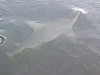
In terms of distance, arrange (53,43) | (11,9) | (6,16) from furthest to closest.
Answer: (11,9), (6,16), (53,43)

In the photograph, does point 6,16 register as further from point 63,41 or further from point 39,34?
point 63,41

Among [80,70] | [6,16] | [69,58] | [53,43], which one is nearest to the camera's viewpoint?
[80,70]

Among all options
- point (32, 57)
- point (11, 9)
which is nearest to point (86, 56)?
point (32, 57)

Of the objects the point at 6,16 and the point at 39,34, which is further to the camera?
the point at 6,16

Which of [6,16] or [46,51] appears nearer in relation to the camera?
[46,51]

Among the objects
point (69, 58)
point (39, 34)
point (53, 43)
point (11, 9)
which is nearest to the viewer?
point (69, 58)

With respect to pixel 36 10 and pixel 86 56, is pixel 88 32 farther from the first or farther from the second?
pixel 36 10

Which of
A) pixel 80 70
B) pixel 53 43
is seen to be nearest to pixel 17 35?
pixel 53 43

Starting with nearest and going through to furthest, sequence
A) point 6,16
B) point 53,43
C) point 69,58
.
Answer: point 69,58 < point 53,43 < point 6,16
